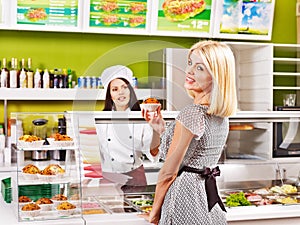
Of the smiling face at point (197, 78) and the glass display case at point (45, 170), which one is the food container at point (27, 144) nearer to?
the glass display case at point (45, 170)

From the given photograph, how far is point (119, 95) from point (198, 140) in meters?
0.34

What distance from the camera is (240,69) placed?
5082 mm

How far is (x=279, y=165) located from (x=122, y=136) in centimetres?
174

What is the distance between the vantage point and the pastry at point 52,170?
2.44 metres

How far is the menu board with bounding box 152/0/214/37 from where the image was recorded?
181 inches

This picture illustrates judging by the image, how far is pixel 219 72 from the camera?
2066 mm

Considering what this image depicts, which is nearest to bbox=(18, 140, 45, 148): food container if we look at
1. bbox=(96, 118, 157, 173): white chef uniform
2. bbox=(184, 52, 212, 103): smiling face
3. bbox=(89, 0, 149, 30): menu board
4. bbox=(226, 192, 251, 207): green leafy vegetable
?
bbox=(96, 118, 157, 173): white chef uniform

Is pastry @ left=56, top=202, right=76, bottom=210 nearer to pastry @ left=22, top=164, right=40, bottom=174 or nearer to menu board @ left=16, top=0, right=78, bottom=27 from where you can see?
pastry @ left=22, top=164, right=40, bottom=174

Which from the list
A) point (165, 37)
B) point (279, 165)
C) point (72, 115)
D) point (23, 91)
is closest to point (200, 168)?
point (72, 115)

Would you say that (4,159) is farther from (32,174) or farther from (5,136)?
(32,174)

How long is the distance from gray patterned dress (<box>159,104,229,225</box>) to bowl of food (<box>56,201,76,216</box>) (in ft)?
1.53

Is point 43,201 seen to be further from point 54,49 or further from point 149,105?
point 54,49

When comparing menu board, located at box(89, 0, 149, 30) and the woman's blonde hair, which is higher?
menu board, located at box(89, 0, 149, 30)

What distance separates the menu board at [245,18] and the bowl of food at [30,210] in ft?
9.25
